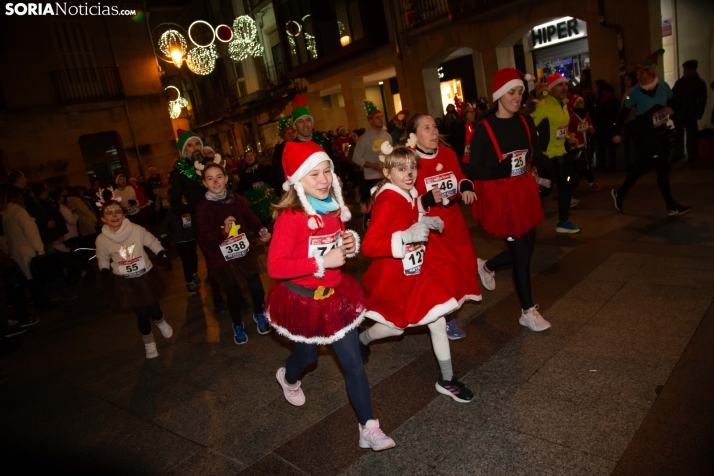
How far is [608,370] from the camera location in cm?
327

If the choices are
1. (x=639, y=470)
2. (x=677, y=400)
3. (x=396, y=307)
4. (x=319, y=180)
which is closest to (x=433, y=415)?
(x=396, y=307)

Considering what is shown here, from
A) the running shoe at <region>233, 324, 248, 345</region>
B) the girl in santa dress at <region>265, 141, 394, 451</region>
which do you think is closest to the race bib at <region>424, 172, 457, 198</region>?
the girl in santa dress at <region>265, 141, 394, 451</region>

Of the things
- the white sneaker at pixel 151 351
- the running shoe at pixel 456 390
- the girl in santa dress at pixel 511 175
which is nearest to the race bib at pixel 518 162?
the girl in santa dress at pixel 511 175

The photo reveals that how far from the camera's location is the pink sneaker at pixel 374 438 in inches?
111

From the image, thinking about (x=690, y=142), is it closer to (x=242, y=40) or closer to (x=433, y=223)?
(x=433, y=223)

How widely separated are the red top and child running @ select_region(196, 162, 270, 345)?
1847 millimetres

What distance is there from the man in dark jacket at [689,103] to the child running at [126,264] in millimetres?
10114

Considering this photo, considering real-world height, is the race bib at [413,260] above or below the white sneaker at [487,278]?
above

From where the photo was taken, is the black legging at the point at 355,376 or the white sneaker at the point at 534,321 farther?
the white sneaker at the point at 534,321

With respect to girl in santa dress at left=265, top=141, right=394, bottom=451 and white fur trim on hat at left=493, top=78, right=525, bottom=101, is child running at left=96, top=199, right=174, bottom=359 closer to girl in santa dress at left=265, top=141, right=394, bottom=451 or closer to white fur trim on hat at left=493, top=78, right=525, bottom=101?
girl in santa dress at left=265, top=141, right=394, bottom=451

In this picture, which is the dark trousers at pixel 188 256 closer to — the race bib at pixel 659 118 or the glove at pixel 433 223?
the glove at pixel 433 223

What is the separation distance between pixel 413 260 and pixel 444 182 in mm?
1240

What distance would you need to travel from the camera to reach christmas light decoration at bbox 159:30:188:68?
566 inches

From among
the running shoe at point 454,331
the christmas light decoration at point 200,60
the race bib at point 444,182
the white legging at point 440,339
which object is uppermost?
the christmas light decoration at point 200,60
